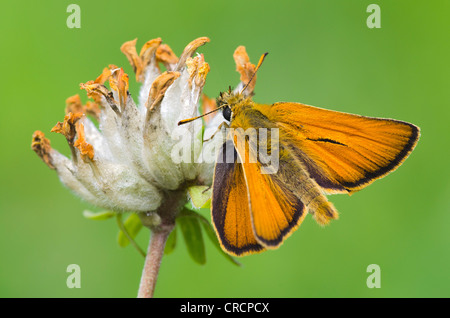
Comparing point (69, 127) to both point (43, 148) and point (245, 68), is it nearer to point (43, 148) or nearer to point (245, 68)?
point (43, 148)

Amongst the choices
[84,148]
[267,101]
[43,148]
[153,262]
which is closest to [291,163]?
[153,262]

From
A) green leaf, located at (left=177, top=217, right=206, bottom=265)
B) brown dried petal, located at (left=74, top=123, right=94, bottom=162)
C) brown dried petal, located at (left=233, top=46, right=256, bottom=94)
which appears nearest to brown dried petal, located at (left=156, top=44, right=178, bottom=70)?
brown dried petal, located at (left=233, top=46, right=256, bottom=94)

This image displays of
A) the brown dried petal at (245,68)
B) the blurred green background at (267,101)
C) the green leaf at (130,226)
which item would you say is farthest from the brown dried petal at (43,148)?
the blurred green background at (267,101)

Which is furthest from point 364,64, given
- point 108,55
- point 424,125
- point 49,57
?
point 49,57

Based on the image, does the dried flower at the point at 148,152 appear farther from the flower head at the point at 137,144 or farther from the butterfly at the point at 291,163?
the butterfly at the point at 291,163

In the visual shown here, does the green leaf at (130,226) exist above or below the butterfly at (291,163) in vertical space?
below
